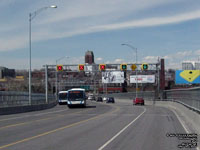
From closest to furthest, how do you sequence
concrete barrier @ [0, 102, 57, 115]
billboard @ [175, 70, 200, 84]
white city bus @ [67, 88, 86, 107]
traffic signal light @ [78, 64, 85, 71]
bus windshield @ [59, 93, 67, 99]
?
concrete barrier @ [0, 102, 57, 115]
white city bus @ [67, 88, 86, 107]
traffic signal light @ [78, 64, 85, 71]
bus windshield @ [59, 93, 67, 99]
billboard @ [175, 70, 200, 84]

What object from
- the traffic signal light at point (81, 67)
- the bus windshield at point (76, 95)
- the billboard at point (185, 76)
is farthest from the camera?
the billboard at point (185, 76)

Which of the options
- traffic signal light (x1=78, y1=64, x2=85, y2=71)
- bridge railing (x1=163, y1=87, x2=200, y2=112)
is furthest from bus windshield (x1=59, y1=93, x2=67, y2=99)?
bridge railing (x1=163, y1=87, x2=200, y2=112)

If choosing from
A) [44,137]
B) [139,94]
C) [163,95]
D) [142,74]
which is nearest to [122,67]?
[163,95]

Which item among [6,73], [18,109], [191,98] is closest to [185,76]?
[18,109]

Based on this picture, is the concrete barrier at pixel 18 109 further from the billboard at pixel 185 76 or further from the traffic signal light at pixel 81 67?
the billboard at pixel 185 76

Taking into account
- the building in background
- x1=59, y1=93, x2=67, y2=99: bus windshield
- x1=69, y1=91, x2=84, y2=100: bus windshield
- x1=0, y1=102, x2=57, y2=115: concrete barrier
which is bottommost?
x1=0, y1=102, x2=57, y2=115: concrete barrier

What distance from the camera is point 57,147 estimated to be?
1291 centimetres

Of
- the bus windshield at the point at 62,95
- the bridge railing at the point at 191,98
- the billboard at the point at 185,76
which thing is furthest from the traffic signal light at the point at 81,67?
the billboard at the point at 185,76

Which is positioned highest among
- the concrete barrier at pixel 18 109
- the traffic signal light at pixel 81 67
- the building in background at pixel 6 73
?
the building in background at pixel 6 73

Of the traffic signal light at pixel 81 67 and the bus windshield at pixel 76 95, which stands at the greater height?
the traffic signal light at pixel 81 67

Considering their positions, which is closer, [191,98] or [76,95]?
[191,98]

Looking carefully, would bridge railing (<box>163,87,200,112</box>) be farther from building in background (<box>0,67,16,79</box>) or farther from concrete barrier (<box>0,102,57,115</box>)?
building in background (<box>0,67,16,79</box>)

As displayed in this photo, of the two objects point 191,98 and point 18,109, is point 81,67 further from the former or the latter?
point 191,98

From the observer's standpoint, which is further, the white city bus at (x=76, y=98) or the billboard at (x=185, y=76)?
the billboard at (x=185, y=76)
